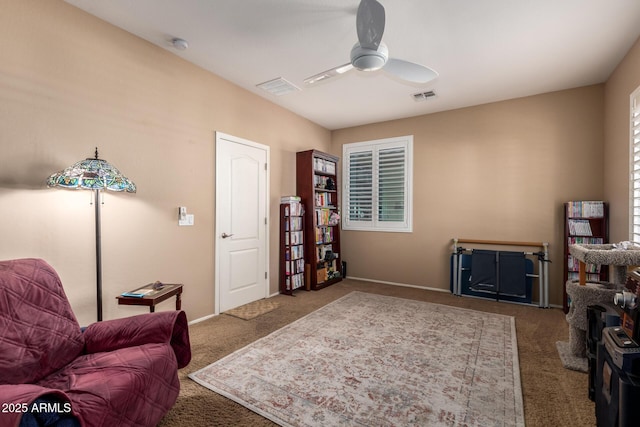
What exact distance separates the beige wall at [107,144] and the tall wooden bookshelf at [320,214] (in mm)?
1359

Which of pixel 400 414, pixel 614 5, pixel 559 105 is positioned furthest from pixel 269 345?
pixel 559 105

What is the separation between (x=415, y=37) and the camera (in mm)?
2723

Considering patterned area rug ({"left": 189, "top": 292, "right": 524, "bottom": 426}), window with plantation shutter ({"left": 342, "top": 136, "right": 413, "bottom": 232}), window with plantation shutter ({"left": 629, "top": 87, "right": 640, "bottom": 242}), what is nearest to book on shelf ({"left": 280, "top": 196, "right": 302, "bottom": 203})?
window with plantation shutter ({"left": 342, "top": 136, "right": 413, "bottom": 232})

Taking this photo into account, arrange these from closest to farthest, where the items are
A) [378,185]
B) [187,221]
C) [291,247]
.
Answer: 1. [187,221]
2. [291,247]
3. [378,185]

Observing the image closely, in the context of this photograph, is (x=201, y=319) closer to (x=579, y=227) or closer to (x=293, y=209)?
(x=293, y=209)

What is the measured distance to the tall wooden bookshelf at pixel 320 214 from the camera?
186 inches

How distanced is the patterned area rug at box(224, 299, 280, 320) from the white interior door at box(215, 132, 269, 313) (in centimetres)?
9

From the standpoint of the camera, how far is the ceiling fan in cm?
182

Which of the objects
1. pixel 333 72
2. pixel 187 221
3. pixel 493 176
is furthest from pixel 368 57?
pixel 493 176

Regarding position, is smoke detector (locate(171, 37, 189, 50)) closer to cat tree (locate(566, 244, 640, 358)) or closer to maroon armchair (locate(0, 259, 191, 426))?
maroon armchair (locate(0, 259, 191, 426))

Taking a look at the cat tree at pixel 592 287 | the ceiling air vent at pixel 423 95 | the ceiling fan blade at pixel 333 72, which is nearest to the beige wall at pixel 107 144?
the ceiling fan blade at pixel 333 72

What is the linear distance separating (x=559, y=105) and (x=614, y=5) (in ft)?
6.11

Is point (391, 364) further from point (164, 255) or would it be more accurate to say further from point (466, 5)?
point (466, 5)

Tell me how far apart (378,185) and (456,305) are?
2324 millimetres
